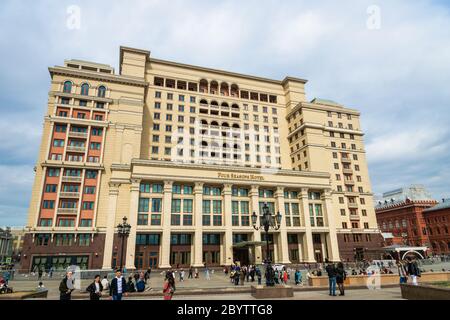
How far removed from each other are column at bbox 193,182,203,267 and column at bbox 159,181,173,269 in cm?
450

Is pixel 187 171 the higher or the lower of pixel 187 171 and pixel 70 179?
the higher

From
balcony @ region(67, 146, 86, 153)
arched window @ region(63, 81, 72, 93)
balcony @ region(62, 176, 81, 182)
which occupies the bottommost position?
balcony @ region(62, 176, 81, 182)

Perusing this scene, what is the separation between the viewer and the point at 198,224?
153 ft

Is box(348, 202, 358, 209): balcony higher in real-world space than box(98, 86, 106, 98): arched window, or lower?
lower

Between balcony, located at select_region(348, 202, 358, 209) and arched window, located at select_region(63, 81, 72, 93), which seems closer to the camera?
arched window, located at select_region(63, 81, 72, 93)

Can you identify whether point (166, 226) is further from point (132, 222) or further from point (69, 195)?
point (69, 195)

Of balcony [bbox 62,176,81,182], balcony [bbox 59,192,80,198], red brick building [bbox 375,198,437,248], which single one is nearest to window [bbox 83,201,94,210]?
balcony [bbox 59,192,80,198]

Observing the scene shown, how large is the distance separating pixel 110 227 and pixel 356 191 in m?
52.4

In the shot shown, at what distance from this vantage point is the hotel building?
4475cm

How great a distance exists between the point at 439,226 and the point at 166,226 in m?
78.4

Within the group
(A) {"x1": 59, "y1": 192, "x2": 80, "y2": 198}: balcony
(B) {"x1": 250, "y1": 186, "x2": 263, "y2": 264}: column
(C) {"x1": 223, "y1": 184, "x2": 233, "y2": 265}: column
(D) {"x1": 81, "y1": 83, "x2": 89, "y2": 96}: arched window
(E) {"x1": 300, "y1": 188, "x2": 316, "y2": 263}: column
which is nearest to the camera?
(A) {"x1": 59, "y1": 192, "x2": 80, "y2": 198}: balcony

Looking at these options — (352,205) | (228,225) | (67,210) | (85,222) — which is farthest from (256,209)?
(67,210)

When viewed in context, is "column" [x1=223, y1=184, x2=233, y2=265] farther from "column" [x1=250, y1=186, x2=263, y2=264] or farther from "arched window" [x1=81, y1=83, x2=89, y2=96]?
"arched window" [x1=81, y1=83, x2=89, y2=96]
